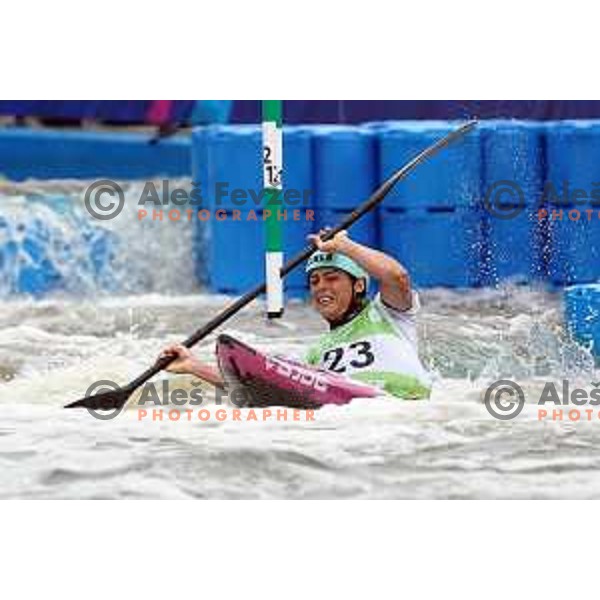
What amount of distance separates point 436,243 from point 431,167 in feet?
0.64

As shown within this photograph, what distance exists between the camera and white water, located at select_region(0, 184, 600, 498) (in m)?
4.70

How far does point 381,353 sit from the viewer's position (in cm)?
477

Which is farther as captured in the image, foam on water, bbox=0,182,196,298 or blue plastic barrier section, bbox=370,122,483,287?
foam on water, bbox=0,182,196,298

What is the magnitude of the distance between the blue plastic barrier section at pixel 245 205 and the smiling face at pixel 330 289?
0.04 meters

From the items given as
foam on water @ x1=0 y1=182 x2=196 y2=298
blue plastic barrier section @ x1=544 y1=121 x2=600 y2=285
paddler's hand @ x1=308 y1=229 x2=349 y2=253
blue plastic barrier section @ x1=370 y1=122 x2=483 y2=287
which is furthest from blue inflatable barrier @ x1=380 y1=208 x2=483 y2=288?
foam on water @ x1=0 y1=182 x2=196 y2=298

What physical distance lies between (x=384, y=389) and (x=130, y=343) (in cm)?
68

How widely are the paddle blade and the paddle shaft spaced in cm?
3

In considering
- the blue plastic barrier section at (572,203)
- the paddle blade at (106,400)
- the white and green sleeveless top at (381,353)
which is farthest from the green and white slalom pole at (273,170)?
the blue plastic barrier section at (572,203)

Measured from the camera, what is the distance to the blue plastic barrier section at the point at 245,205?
4801 millimetres

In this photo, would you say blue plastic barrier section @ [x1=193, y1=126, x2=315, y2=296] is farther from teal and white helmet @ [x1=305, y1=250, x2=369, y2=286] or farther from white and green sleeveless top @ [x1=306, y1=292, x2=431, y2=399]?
white and green sleeveless top @ [x1=306, y1=292, x2=431, y2=399]

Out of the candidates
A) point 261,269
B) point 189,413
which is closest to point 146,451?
point 189,413

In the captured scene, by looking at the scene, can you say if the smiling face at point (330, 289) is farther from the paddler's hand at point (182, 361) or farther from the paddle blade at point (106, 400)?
the paddle blade at point (106, 400)

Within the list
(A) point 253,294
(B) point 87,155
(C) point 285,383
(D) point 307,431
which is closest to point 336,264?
(A) point 253,294
